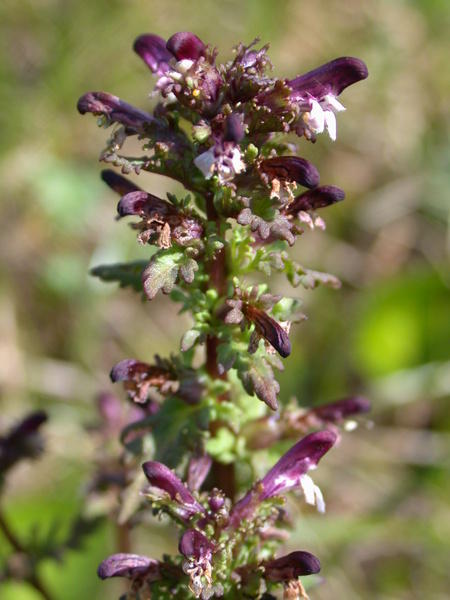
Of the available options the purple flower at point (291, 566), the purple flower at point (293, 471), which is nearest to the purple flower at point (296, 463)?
the purple flower at point (293, 471)

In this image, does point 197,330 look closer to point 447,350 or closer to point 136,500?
point 136,500

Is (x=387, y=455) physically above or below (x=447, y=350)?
below

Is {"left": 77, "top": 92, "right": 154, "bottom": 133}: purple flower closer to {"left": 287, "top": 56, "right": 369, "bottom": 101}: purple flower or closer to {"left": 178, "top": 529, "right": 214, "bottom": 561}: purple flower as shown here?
{"left": 287, "top": 56, "right": 369, "bottom": 101}: purple flower

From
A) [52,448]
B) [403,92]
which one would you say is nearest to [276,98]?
[52,448]

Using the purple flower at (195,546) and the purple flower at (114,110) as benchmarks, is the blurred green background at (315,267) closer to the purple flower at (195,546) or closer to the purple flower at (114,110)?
the purple flower at (195,546)

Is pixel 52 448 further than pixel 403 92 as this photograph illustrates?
No

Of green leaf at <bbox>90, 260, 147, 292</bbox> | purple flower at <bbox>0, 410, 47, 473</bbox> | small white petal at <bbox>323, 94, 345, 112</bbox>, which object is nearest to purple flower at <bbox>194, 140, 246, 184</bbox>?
small white petal at <bbox>323, 94, 345, 112</bbox>
